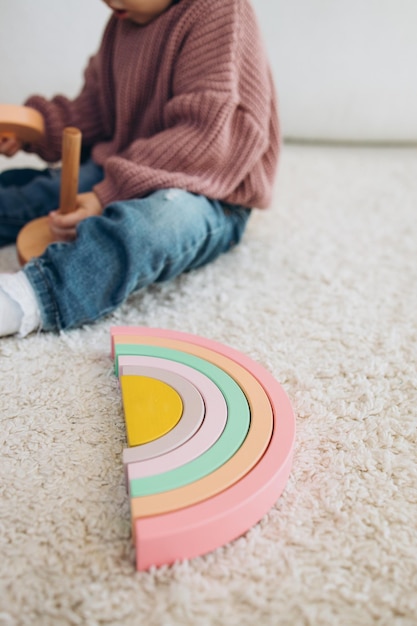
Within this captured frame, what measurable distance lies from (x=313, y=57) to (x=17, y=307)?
3.42 feet

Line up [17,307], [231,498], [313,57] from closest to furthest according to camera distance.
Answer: [231,498] < [17,307] < [313,57]

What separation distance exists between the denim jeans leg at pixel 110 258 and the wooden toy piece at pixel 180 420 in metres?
0.12

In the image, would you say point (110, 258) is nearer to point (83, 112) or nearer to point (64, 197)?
point (64, 197)

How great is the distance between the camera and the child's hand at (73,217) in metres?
0.71

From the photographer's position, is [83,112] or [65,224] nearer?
[65,224]

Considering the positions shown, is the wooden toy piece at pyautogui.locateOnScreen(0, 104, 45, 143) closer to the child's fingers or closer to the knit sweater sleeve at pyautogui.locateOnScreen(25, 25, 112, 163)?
the knit sweater sleeve at pyautogui.locateOnScreen(25, 25, 112, 163)

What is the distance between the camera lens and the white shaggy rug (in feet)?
1.18

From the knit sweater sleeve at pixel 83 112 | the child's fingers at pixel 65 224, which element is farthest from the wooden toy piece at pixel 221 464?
the knit sweater sleeve at pixel 83 112

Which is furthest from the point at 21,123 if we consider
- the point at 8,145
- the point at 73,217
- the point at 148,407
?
the point at 148,407

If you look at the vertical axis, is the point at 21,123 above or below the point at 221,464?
above

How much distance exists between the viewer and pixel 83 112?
91 centimetres

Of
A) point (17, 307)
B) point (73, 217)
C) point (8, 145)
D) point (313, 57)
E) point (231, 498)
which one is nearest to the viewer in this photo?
point (231, 498)

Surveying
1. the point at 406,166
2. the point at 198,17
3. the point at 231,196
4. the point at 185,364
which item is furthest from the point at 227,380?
the point at 406,166

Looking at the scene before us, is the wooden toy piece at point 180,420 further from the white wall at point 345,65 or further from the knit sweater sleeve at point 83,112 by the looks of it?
the white wall at point 345,65
